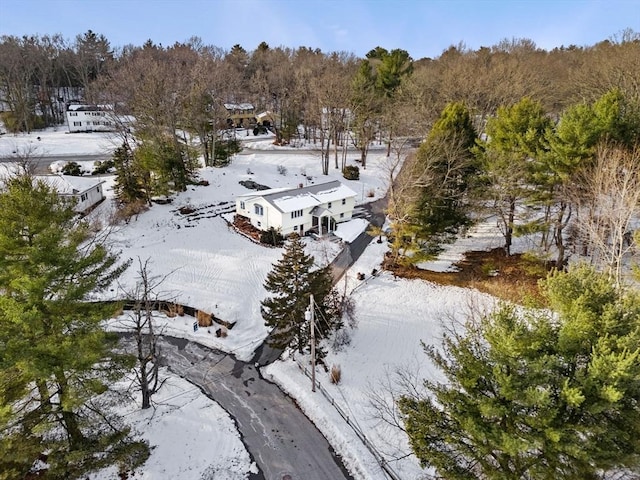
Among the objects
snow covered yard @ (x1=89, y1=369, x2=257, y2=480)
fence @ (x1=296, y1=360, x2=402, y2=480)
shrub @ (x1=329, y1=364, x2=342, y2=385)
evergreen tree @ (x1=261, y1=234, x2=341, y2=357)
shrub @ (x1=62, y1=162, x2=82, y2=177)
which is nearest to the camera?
snow covered yard @ (x1=89, y1=369, x2=257, y2=480)

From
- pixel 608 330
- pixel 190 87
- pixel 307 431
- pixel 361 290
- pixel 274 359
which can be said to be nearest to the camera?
pixel 608 330

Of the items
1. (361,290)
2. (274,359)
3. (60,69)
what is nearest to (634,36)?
(361,290)

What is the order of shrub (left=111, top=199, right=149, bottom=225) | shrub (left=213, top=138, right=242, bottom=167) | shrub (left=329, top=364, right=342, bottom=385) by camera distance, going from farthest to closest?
shrub (left=213, top=138, right=242, bottom=167) < shrub (left=111, top=199, right=149, bottom=225) < shrub (left=329, top=364, right=342, bottom=385)

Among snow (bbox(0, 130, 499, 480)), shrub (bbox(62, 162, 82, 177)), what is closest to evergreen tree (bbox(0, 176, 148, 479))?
snow (bbox(0, 130, 499, 480))

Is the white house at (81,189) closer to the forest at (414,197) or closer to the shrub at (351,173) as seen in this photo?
the forest at (414,197)

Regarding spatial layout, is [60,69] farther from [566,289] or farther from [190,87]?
[566,289]

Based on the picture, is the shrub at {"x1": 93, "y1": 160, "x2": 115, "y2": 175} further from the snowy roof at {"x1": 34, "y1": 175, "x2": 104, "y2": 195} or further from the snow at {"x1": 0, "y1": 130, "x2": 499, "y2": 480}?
the snowy roof at {"x1": 34, "y1": 175, "x2": 104, "y2": 195}
